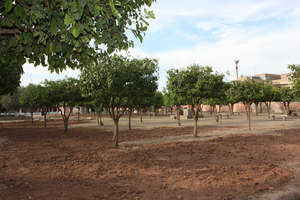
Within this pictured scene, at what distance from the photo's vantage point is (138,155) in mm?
10188

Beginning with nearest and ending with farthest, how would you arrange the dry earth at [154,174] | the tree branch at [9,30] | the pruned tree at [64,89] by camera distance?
1. the tree branch at [9,30]
2. the dry earth at [154,174]
3. the pruned tree at [64,89]

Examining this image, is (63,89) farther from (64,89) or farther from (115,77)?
(115,77)

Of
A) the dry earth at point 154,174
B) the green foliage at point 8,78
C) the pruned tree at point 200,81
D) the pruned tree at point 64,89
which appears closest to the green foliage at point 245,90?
the pruned tree at point 200,81

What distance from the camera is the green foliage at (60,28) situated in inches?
117

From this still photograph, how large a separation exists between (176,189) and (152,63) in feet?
27.6

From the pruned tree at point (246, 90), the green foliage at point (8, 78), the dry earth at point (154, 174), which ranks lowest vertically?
the dry earth at point (154, 174)

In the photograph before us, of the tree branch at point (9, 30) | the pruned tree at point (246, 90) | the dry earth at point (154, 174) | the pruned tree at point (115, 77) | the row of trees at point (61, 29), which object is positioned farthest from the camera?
the pruned tree at point (246, 90)

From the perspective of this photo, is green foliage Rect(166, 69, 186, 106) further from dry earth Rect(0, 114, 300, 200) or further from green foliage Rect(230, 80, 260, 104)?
green foliage Rect(230, 80, 260, 104)

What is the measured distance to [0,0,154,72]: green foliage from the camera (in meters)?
2.98

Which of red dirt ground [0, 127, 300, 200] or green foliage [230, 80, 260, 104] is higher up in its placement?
green foliage [230, 80, 260, 104]

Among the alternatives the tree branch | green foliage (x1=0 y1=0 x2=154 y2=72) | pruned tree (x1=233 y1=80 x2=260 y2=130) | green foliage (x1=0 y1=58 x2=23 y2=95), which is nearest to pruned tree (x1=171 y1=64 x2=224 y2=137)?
pruned tree (x1=233 y1=80 x2=260 y2=130)

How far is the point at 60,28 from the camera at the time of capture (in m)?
3.38

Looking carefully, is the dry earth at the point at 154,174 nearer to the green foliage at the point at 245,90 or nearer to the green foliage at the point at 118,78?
the green foliage at the point at 118,78

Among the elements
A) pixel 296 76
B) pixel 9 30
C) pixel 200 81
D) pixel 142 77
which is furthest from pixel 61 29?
pixel 296 76
